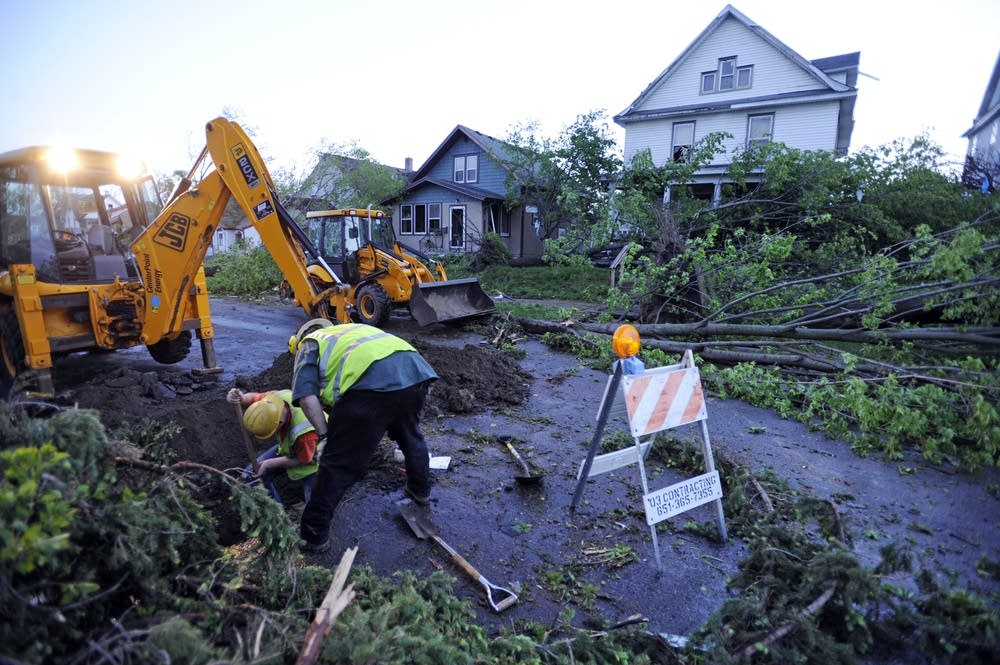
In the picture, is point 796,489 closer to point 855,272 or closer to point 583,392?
point 583,392

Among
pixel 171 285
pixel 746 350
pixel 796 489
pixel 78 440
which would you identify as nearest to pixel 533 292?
pixel 746 350

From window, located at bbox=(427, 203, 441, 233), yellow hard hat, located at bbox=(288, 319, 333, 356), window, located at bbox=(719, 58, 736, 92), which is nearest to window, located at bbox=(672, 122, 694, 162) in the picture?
window, located at bbox=(719, 58, 736, 92)

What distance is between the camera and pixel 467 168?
91.9 ft

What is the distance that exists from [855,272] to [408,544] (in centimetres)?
643

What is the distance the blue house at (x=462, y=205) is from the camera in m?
25.9

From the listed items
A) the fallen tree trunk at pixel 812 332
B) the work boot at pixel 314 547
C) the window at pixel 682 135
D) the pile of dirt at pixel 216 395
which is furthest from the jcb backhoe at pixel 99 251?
the window at pixel 682 135

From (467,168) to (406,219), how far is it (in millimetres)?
4163

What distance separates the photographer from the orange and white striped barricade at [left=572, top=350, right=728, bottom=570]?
10.9 feet

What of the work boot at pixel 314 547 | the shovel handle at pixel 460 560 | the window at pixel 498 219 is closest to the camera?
the shovel handle at pixel 460 560

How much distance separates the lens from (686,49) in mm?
22062

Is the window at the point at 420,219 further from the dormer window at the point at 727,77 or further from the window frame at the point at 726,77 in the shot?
the dormer window at the point at 727,77

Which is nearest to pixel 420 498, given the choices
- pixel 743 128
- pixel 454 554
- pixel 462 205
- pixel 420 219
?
pixel 454 554

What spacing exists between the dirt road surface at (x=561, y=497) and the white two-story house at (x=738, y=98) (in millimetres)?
16327

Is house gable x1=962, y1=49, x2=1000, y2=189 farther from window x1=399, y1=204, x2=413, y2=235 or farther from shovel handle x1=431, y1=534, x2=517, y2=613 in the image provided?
window x1=399, y1=204, x2=413, y2=235
